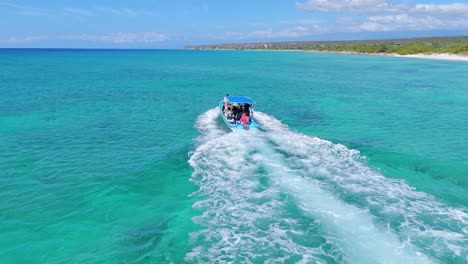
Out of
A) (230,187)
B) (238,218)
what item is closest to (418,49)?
(230,187)

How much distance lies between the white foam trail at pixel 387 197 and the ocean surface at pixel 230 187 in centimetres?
7

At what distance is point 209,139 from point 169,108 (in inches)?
530

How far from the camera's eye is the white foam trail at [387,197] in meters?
13.6

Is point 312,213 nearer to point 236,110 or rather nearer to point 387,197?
point 387,197

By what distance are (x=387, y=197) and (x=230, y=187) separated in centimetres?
774

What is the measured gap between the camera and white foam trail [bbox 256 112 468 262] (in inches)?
534

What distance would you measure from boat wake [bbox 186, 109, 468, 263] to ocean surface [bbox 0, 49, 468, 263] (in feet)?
0.22

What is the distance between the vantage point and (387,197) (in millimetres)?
16859

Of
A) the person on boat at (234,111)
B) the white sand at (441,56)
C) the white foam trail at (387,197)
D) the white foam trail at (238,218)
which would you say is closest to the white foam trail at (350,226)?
the white foam trail at (387,197)

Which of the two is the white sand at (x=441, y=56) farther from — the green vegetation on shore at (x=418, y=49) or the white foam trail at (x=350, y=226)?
the white foam trail at (x=350, y=226)

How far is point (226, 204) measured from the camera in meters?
16.4

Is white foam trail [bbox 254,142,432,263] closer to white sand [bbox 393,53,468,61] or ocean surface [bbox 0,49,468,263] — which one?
ocean surface [bbox 0,49,468,263]

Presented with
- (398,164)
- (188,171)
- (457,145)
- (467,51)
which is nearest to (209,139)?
(188,171)

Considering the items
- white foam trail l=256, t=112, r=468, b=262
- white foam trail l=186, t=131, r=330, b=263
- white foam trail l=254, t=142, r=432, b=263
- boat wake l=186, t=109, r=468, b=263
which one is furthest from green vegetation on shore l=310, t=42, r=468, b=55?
white foam trail l=186, t=131, r=330, b=263
